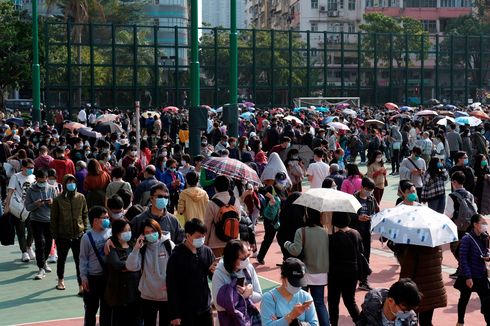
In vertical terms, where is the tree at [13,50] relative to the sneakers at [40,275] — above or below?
above

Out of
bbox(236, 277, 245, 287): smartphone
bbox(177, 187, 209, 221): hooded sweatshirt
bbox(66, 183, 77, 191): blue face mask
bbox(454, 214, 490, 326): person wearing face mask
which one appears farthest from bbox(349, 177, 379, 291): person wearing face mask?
bbox(236, 277, 245, 287): smartphone

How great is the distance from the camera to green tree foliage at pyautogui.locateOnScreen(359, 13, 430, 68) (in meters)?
55.7

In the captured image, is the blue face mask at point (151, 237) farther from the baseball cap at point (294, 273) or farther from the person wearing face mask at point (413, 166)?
the person wearing face mask at point (413, 166)

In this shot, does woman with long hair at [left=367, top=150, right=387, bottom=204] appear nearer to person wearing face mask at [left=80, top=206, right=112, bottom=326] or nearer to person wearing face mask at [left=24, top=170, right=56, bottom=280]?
person wearing face mask at [left=24, top=170, right=56, bottom=280]

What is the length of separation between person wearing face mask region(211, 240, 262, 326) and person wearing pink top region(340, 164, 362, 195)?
6.28 metres

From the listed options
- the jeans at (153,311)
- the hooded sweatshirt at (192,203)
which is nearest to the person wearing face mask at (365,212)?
the hooded sweatshirt at (192,203)

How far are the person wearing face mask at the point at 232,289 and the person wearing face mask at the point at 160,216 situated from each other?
215cm

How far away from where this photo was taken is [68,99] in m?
44.2

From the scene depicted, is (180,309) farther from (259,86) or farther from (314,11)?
(314,11)

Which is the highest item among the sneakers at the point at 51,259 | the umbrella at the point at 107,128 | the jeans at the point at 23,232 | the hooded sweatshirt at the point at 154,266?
the hooded sweatshirt at the point at 154,266

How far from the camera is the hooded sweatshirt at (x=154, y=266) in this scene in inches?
339

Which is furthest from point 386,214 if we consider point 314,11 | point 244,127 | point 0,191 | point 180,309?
point 314,11

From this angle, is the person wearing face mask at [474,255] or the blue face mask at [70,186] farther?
the blue face mask at [70,186]

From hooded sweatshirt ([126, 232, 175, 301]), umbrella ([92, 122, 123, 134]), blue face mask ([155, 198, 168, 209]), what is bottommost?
umbrella ([92, 122, 123, 134])
